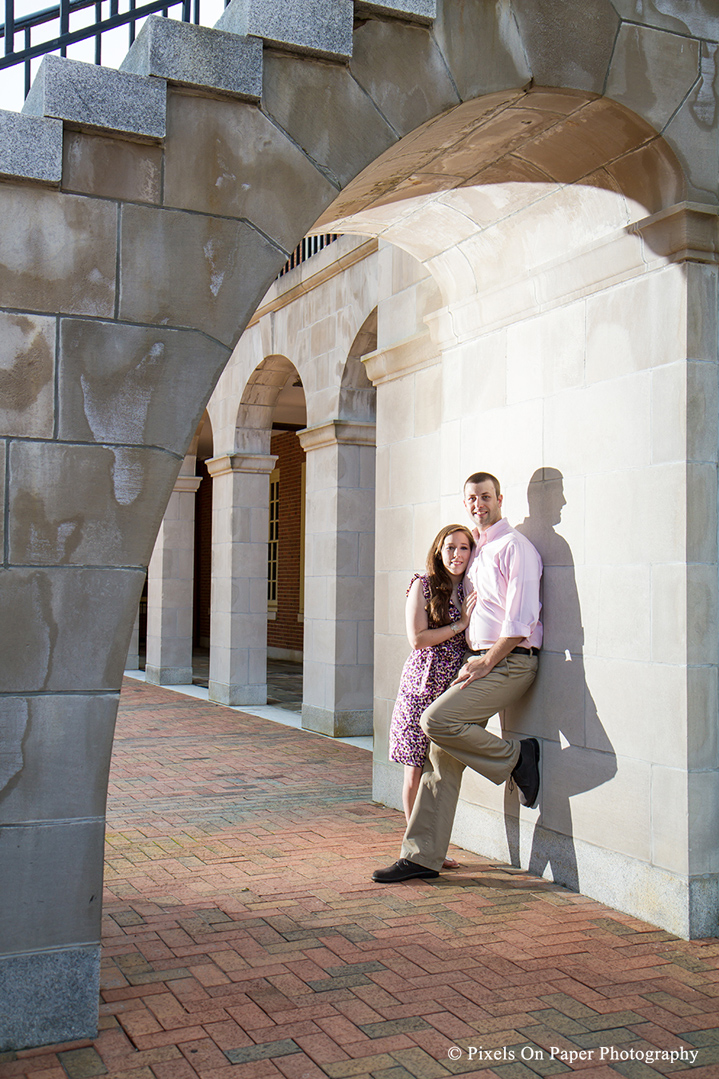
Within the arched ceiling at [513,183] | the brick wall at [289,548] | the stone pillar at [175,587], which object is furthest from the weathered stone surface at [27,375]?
the brick wall at [289,548]

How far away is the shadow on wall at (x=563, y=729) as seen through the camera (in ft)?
15.2

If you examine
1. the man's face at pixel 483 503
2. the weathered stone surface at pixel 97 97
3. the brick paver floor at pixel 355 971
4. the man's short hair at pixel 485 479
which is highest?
the weathered stone surface at pixel 97 97

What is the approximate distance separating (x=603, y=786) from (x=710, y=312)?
2.08 metres

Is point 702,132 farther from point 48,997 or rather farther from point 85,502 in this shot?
point 48,997

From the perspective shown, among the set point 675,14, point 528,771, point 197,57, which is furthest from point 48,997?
point 675,14

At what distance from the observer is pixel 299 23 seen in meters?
3.40

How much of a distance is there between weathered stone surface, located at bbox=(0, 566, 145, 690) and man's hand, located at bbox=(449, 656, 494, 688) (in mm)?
1970

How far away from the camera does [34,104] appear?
126 inches

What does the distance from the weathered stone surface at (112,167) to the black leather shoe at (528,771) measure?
302 centimetres

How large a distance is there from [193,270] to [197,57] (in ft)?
2.17

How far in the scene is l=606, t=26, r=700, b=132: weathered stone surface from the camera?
4145 millimetres

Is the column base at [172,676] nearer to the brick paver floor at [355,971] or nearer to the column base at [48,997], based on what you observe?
the brick paver floor at [355,971]

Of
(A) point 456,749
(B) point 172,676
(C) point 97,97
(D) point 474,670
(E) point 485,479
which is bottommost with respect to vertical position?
(B) point 172,676

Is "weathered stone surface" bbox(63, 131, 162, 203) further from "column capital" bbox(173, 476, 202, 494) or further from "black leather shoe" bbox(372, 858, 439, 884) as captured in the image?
"column capital" bbox(173, 476, 202, 494)
